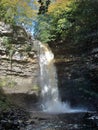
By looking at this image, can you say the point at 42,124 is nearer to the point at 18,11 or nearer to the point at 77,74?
the point at 77,74

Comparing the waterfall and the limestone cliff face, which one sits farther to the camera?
the waterfall

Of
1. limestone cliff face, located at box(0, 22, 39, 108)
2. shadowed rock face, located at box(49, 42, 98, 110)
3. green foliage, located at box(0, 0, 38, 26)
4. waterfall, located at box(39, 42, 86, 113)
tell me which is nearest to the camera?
shadowed rock face, located at box(49, 42, 98, 110)

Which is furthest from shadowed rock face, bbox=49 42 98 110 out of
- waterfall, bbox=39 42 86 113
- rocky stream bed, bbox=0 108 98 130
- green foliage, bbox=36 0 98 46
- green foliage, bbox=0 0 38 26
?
rocky stream bed, bbox=0 108 98 130

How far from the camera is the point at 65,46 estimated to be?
81.7ft

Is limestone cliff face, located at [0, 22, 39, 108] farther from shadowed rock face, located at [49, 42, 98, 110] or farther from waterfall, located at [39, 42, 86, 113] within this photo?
shadowed rock face, located at [49, 42, 98, 110]

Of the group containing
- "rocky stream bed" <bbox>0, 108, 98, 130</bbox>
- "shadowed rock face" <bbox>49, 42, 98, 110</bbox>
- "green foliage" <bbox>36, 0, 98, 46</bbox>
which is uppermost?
"green foliage" <bbox>36, 0, 98, 46</bbox>

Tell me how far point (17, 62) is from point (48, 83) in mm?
3219

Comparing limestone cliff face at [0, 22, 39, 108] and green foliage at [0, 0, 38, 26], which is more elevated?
green foliage at [0, 0, 38, 26]

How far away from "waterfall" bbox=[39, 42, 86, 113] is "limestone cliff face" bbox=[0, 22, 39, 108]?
21.0 inches

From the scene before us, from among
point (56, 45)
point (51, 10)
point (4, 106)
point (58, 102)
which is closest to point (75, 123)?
point (4, 106)

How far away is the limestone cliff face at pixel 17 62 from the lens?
2391 centimetres

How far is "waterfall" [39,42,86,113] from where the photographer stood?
2406cm

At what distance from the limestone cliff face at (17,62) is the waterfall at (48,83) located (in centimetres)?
53

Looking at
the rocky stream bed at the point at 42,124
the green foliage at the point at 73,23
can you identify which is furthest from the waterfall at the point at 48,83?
the rocky stream bed at the point at 42,124
